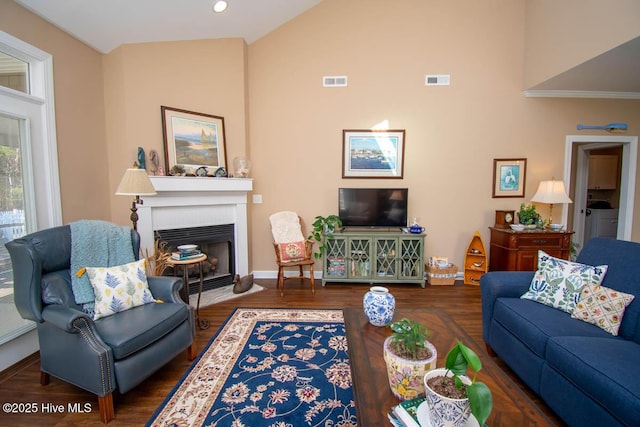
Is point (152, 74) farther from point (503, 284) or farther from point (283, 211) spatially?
point (503, 284)

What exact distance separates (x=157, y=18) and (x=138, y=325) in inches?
124

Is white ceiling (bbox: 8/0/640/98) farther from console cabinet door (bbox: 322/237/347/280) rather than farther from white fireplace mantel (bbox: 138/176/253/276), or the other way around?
console cabinet door (bbox: 322/237/347/280)

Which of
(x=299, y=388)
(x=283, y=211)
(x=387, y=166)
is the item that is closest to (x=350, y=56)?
(x=387, y=166)

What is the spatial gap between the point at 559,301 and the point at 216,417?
2.42m

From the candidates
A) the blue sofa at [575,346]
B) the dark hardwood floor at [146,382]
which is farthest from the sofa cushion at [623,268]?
the dark hardwood floor at [146,382]

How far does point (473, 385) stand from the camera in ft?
2.95

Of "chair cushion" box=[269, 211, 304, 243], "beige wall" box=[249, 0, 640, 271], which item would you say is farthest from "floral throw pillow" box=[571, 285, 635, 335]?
"chair cushion" box=[269, 211, 304, 243]

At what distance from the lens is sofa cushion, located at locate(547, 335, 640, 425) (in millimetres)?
1291

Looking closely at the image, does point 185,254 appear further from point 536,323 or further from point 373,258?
point 536,323

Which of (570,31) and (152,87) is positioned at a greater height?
A: (570,31)

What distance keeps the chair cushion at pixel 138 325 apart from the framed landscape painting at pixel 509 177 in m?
4.28

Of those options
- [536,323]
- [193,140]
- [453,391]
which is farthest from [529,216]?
[193,140]

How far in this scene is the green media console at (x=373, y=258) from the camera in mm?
3973

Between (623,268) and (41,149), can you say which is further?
(41,149)
